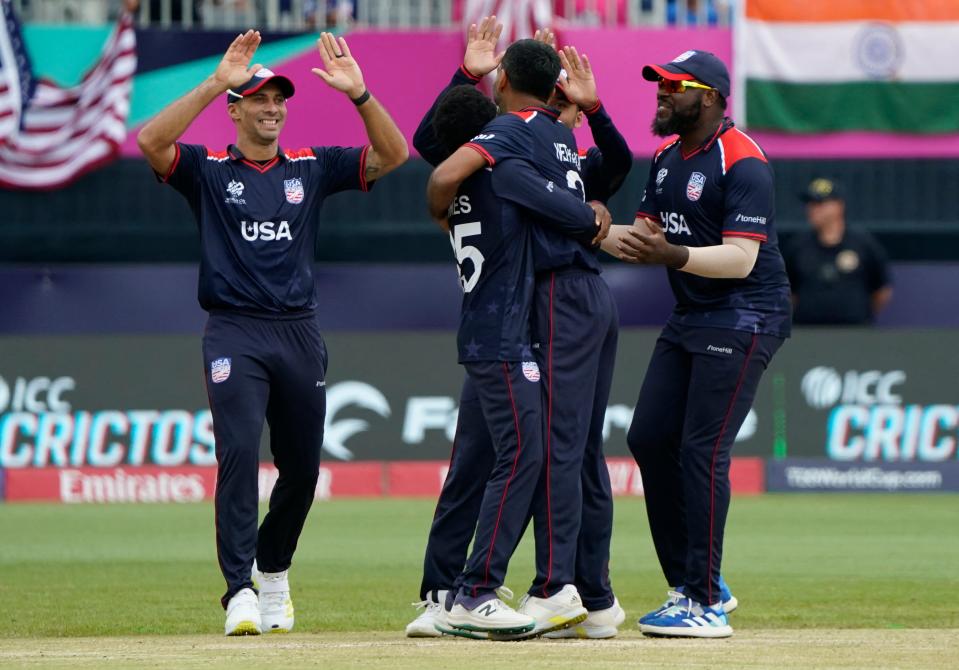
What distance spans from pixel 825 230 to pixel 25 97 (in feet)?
22.2

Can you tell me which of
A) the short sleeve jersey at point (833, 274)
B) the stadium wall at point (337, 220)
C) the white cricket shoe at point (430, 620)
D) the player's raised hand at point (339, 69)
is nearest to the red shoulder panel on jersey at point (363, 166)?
the player's raised hand at point (339, 69)

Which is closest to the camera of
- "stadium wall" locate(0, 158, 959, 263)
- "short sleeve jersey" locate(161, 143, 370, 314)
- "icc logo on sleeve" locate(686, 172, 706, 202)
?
"icc logo on sleeve" locate(686, 172, 706, 202)

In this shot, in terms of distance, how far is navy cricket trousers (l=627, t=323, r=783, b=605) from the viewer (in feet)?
22.4

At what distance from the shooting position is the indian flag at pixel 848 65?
1567 cm

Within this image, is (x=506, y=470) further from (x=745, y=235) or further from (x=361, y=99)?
(x=361, y=99)

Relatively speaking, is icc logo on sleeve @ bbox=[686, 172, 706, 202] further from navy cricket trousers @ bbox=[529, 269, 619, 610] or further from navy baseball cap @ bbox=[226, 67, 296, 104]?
navy baseball cap @ bbox=[226, 67, 296, 104]

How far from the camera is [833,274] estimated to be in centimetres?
1477

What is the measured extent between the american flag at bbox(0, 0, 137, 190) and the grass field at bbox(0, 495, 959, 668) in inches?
122

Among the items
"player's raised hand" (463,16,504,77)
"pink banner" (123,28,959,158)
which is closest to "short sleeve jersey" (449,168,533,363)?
"player's raised hand" (463,16,504,77)

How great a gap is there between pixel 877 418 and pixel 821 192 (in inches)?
74.8

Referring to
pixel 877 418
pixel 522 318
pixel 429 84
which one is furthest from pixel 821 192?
pixel 522 318

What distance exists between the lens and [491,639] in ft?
21.5

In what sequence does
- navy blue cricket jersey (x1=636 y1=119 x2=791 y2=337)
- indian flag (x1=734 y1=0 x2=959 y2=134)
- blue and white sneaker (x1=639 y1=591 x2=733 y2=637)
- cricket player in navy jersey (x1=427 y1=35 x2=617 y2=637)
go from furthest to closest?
indian flag (x1=734 y1=0 x2=959 y2=134) → navy blue cricket jersey (x1=636 y1=119 x2=791 y2=337) → blue and white sneaker (x1=639 y1=591 x2=733 y2=637) → cricket player in navy jersey (x1=427 y1=35 x2=617 y2=637)

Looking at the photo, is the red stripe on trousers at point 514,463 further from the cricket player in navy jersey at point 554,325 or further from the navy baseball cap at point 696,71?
the navy baseball cap at point 696,71
